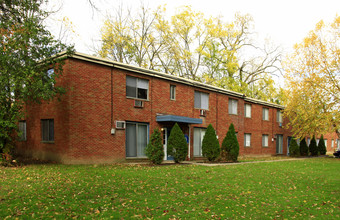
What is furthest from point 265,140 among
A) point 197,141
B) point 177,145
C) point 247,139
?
point 177,145

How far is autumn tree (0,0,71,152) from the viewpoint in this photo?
466 inches

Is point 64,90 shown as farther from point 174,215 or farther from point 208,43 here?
point 208,43

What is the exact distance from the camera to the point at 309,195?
9117 mm

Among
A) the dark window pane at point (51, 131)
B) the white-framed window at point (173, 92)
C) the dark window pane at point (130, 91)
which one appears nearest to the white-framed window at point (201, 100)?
the white-framed window at point (173, 92)

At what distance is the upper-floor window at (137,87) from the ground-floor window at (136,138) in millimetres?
1708

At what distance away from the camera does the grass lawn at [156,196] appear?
6527 millimetres

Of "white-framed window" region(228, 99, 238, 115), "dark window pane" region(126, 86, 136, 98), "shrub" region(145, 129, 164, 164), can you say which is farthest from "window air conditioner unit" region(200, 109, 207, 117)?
"shrub" region(145, 129, 164, 164)

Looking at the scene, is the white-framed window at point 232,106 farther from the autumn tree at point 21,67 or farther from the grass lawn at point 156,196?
the autumn tree at point 21,67

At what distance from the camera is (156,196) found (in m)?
8.07

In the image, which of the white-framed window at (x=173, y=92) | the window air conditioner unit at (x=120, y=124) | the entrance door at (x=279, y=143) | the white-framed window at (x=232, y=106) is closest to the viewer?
the window air conditioner unit at (x=120, y=124)

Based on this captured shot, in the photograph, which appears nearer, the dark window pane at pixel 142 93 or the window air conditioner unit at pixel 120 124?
the window air conditioner unit at pixel 120 124

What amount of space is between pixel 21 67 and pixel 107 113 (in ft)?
15.8

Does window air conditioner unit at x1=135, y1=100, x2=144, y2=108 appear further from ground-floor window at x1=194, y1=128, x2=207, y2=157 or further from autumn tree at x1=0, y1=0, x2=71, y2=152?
ground-floor window at x1=194, y1=128, x2=207, y2=157

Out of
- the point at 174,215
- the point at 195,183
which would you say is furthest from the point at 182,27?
the point at 174,215
